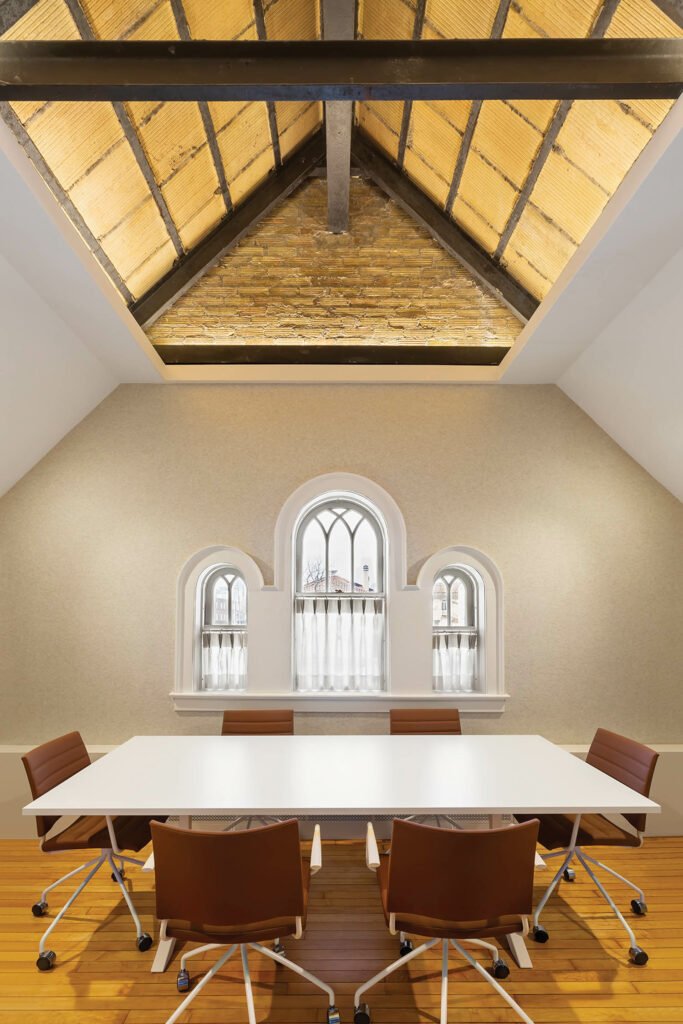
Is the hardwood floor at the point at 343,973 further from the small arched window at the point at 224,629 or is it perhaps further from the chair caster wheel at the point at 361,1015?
the small arched window at the point at 224,629

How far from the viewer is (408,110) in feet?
14.4

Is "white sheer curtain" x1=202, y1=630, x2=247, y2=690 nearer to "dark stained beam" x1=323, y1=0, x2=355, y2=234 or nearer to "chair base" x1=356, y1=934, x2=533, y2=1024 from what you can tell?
"chair base" x1=356, y1=934, x2=533, y2=1024

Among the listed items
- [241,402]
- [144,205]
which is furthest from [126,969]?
[144,205]

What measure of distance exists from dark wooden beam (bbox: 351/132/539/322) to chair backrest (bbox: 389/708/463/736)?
307 centimetres

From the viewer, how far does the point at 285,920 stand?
2451mm

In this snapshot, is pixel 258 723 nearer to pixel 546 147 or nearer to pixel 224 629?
pixel 224 629

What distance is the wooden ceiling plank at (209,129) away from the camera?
3355mm

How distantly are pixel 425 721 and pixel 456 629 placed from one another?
1031 mm

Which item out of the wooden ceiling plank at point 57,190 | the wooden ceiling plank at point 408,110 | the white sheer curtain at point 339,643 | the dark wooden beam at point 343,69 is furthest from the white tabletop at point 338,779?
the wooden ceiling plank at point 408,110

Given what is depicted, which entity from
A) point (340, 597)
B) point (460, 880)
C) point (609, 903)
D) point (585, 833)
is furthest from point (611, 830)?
point (340, 597)

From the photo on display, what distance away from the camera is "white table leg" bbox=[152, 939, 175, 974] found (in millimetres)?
2959

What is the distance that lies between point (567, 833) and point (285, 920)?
163cm

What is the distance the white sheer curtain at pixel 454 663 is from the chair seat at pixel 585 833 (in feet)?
5.14

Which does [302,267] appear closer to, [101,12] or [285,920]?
[101,12]
